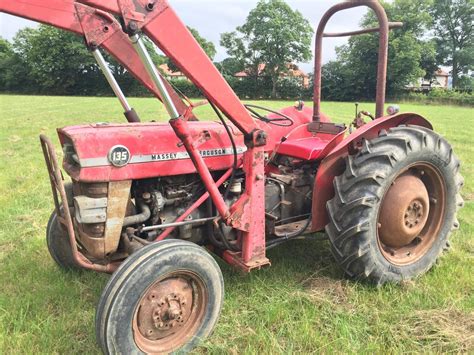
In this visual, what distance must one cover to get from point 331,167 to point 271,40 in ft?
157

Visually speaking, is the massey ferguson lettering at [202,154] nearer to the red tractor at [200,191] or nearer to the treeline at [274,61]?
the red tractor at [200,191]

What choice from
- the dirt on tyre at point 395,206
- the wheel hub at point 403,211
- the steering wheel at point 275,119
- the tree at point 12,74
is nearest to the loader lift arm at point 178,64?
the steering wheel at point 275,119

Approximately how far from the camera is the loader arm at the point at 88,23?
2.31 meters

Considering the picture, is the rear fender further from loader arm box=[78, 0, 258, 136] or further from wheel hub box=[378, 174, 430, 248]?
loader arm box=[78, 0, 258, 136]

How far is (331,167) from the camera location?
11.0 feet

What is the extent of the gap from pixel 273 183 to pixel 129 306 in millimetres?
1662

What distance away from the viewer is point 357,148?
347 centimetres

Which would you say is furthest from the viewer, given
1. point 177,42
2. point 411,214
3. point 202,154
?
point 411,214

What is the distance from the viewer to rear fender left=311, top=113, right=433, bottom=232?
330 centimetres

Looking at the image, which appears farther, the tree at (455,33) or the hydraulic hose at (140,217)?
the tree at (455,33)

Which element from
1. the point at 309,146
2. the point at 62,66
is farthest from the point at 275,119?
the point at 62,66

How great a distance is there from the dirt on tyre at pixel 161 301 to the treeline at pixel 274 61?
36363 millimetres

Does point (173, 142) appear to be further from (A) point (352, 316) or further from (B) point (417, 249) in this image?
(B) point (417, 249)

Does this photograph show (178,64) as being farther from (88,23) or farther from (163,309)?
(163,309)
